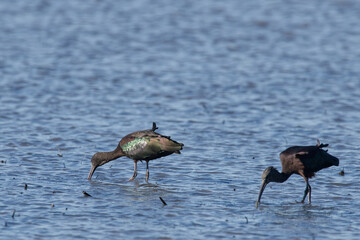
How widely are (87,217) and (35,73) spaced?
1059 cm

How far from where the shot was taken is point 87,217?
912 cm

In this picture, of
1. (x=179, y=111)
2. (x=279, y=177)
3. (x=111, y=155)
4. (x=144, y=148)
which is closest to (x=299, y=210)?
(x=279, y=177)

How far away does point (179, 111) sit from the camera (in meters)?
15.8

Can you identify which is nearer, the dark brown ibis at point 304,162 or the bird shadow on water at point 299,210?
the bird shadow on water at point 299,210

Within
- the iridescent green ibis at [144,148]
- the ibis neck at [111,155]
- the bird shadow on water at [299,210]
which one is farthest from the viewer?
the ibis neck at [111,155]

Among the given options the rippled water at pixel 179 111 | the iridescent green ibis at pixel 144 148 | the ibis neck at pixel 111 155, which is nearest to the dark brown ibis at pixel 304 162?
the rippled water at pixel 179 111

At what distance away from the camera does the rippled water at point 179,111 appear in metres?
9.29

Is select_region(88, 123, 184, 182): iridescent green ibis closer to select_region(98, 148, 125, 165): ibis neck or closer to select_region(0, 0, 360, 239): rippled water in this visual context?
select_region(98, 148, 125, 165): ibis neck

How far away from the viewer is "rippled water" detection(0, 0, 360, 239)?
9.29 metres

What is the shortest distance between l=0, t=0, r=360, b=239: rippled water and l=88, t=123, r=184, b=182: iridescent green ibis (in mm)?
238

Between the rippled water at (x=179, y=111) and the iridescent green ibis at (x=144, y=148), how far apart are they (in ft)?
0.78

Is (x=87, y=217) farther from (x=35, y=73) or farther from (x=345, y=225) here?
(x=35, y=73)

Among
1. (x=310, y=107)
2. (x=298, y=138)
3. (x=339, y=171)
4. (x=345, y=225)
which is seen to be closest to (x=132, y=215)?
(x=345, y=225)

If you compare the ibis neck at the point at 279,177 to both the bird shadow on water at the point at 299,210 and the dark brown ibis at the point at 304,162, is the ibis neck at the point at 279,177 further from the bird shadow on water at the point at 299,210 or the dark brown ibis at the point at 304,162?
the bird shadow on water at the point at 299,210
